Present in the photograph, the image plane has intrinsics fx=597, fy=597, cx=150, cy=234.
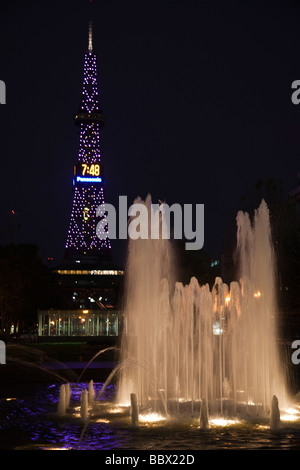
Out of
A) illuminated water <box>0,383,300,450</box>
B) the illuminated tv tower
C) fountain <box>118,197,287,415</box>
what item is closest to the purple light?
the illuminated tv tower

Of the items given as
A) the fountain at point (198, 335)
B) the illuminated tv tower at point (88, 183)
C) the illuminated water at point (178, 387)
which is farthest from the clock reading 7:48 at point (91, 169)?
the fountain at point (198, 335)

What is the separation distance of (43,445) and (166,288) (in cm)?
1065

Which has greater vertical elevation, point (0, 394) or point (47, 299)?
point (47, 299)

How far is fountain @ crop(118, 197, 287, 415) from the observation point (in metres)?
17.7

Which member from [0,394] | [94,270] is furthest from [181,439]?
[94,270]

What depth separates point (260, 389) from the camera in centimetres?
1747

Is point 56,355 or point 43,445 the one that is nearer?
point 43,445

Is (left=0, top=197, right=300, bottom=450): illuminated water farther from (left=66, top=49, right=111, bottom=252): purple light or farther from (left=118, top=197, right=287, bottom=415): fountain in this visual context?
(left=66, top=49, right=111, bottom=252): purple light

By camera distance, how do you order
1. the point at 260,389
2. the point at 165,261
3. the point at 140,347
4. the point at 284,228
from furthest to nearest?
the point at 284,228 → the point at 165,261 → the point at 140,347 → the point at 260,389

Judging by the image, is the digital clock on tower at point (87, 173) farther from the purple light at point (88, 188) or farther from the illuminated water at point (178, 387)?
the illuminated water at point (178, 387)

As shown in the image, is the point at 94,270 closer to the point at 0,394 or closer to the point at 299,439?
the point at 0,394

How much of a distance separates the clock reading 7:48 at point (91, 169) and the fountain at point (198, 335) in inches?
4531

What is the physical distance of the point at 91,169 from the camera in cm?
13850
